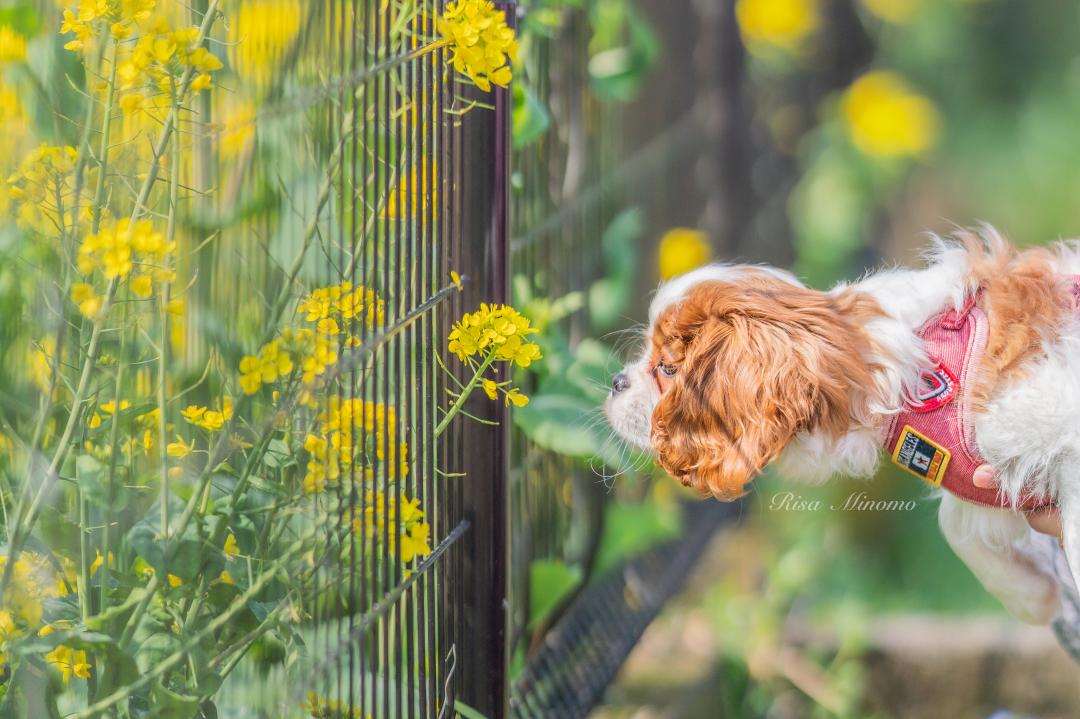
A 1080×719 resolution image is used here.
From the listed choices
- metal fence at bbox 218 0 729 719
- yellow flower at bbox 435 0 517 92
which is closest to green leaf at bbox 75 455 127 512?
metal fence at bbox 218 0 729 719

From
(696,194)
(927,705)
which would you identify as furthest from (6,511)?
(696,194)

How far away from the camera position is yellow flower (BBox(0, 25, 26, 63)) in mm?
1198

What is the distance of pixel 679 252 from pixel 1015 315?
220cm

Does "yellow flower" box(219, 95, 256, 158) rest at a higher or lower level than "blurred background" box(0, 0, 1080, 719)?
higher

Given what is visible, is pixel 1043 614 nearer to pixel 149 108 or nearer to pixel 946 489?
pixel 946 489

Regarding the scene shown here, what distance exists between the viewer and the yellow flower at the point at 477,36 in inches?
63.6

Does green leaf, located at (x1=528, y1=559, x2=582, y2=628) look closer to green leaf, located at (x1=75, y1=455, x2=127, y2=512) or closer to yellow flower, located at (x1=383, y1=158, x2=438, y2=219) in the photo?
yellow flower, located at (x1=383, y1=158, x2=438, y2=219)

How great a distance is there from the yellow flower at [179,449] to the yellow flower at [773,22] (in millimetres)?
4268

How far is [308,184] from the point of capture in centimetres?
149

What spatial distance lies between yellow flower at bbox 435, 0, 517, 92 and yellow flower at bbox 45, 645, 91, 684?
91cm

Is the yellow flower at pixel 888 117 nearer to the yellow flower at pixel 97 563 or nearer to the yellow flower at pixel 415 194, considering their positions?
the yellow flower at pixel 415 194

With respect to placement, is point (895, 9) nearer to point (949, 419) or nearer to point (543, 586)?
point (543, 586)

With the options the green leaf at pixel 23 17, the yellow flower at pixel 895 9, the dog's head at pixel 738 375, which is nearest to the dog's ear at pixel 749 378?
the dog's head at pixel 738 375

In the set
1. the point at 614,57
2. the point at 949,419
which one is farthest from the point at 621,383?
the point at 614,57
